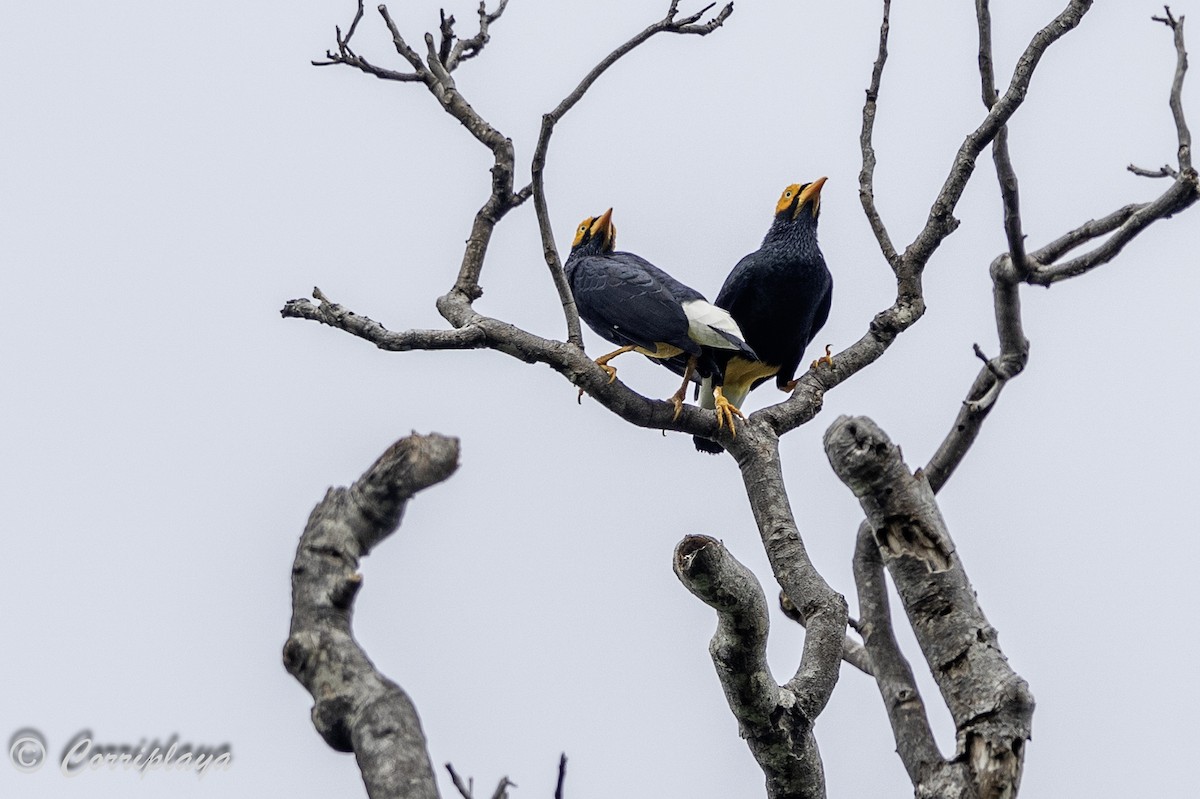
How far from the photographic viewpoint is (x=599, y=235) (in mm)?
8867

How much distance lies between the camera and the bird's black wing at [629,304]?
7.14m

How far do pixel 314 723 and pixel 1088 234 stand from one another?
4.45 metres

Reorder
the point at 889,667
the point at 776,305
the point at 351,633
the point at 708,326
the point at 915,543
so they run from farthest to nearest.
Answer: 1. the point at 776,305
2. the point at 708,326
3. the point at 889,667
4. the point at 915,543
5. the point at 351,633

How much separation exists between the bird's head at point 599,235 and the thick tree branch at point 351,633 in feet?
20.4

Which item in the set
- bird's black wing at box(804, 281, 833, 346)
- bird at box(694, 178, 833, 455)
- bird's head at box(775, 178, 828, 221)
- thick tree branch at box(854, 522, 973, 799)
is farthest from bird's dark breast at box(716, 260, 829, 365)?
thick tree branch at box(854, 522, 973, 799)

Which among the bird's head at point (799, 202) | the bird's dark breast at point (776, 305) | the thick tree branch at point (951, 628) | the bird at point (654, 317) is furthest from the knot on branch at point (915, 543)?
the bird's head at point (799, 202)

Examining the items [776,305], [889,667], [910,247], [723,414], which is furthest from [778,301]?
[889,667]

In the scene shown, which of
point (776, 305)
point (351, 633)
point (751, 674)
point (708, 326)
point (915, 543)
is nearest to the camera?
point (351, 633)

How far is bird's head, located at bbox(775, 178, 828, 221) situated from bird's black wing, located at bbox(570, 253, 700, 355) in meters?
1.15

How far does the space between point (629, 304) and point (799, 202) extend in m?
1.85

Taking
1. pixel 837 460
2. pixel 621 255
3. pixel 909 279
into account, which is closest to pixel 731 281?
pixel 621 255

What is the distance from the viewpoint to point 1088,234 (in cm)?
578

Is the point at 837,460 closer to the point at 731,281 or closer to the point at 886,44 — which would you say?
the point at 886,44

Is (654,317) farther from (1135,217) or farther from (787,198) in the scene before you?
(1135,217)
